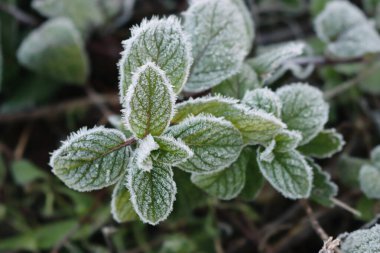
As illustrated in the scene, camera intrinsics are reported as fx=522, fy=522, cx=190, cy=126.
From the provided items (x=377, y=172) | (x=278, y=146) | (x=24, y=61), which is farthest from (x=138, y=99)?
(x=24, y=61)

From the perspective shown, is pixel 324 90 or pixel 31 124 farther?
pixel 31 124

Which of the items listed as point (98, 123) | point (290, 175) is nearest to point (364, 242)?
point (290, 175)

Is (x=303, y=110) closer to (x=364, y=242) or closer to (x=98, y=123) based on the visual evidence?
(x=364, y=242)

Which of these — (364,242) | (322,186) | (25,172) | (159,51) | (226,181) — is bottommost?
(364,242)

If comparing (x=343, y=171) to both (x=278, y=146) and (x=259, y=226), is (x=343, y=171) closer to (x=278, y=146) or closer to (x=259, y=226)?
(x=259, y=226)

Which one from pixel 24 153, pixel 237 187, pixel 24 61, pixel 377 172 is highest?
pixel 24 61

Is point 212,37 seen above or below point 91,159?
above

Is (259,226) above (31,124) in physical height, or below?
below
